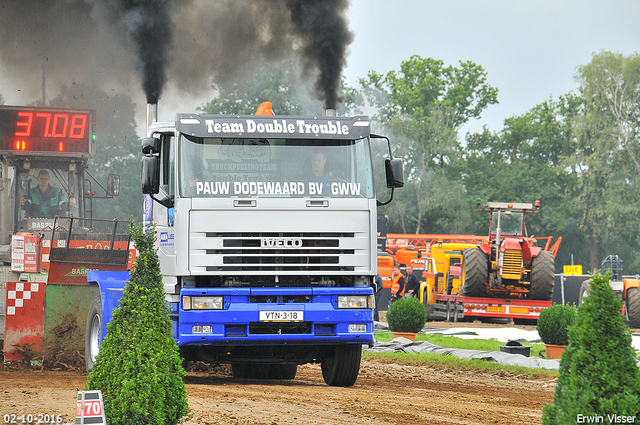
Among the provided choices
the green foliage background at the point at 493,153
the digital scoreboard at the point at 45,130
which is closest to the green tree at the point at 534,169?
the green foliage background at the point at 493,153

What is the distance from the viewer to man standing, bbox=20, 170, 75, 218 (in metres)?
14.8

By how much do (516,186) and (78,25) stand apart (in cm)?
4369

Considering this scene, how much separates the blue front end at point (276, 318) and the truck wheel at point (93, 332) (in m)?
1.65

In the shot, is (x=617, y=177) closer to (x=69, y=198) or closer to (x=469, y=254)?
(x=469, y=254)

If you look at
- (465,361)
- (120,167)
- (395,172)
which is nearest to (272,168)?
(395,172)

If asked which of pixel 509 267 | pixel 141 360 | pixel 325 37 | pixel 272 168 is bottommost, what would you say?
pixel 141 360

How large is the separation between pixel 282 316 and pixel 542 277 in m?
14.3

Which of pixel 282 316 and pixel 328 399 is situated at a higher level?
pixel 282 316

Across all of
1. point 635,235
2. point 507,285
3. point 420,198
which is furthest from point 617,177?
point 507,285

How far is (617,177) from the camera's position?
51344mm

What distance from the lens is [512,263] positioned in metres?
21.5

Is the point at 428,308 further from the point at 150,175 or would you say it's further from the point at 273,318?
the point at 150,175

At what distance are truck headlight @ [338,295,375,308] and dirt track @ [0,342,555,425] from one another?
39.0 inches

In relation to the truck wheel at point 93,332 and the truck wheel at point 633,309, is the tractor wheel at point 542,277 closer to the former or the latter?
the truck wheel at point 633,309
